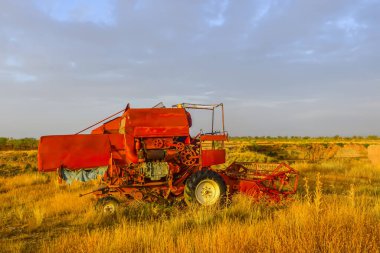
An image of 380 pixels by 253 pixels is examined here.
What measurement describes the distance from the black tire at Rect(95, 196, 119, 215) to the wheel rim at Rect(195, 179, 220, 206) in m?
1.94

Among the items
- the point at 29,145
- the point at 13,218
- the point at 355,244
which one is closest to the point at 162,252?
the point at 355,244

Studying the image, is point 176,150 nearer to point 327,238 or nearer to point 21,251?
point 21,251

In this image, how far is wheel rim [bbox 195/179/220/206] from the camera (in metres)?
9.01

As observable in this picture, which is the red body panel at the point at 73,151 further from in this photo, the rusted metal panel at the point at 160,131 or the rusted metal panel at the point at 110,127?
the rusted metal panel at the point at 110,127

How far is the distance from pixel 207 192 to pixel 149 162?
161 cm

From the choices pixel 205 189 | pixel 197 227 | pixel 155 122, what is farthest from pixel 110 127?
pixel 197 227

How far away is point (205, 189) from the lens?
907 centimetres

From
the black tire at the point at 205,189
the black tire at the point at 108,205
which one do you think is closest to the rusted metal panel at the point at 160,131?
the black tire at the point at 205,189

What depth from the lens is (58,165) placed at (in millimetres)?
8883

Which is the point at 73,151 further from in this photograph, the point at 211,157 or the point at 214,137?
the point at 214,137

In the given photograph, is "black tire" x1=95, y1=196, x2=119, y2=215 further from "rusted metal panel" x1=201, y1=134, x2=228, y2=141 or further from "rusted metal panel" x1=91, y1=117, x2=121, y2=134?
"rusted metal panel" x1=201, y1=134, x2=228, y2=141

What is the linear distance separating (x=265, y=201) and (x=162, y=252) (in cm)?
483

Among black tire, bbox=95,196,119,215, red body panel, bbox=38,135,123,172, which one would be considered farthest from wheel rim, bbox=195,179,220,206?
red body panel, bbox=38,135,123,172

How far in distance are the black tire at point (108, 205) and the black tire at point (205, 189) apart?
5.45 ft
